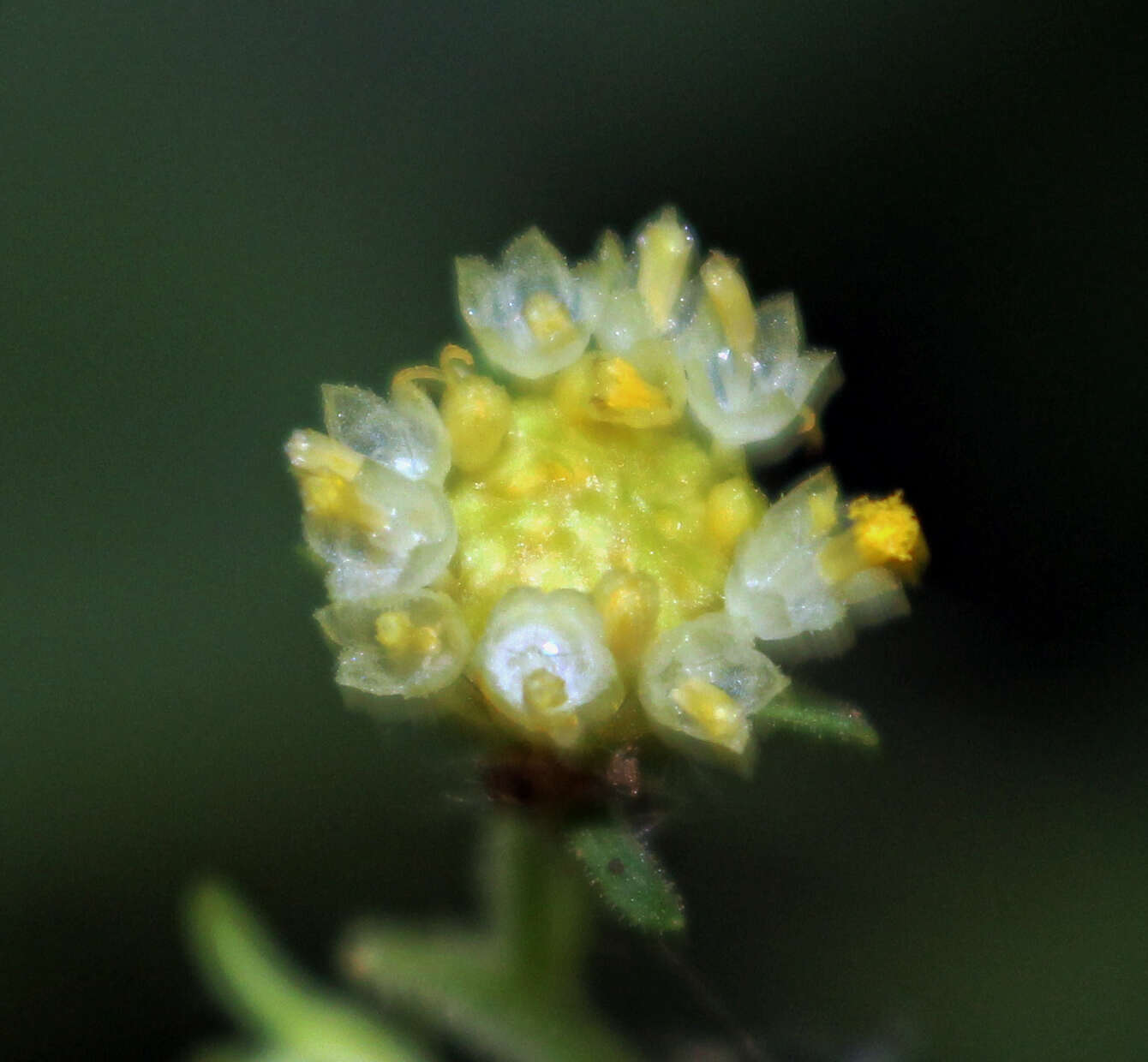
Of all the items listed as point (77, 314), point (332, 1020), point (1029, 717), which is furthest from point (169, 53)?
point (1029, 717)

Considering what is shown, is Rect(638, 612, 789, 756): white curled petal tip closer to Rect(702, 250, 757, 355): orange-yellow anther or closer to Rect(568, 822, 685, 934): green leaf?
Rect(568, 822, 685, 934): green leaf

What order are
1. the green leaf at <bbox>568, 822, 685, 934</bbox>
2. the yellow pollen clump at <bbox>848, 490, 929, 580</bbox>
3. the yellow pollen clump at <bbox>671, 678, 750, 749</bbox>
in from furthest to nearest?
the yellow pollen clump at <bbox>848, 490, 929, 580</bbox>
the yellow pollen clump at <bbox>671, 678, 750, 749</bbox>
the green leaf at <bbox>568, 822, 685, 934</bbox>

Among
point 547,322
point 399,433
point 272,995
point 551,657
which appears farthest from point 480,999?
point 547,322

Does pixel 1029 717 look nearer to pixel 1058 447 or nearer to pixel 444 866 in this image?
pixel 1058 447

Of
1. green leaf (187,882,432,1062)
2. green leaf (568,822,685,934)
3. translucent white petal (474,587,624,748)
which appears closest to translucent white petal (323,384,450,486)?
translucent white petal (474,587,624,748)

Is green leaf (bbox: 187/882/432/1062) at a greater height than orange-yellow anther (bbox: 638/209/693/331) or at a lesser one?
lesser

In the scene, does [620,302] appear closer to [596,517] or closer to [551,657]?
[596,517]

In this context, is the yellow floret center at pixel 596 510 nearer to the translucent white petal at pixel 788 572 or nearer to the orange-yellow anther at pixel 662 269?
the translucent white petal at pixel 788 572
